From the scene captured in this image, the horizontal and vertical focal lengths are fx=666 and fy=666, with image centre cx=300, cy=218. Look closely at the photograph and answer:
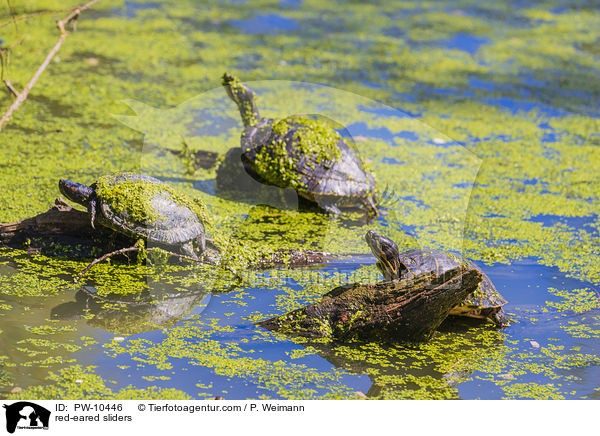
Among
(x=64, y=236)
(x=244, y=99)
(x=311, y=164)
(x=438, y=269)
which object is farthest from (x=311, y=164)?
(x=64, y=236)

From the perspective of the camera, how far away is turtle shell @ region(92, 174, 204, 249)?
3.90 metres

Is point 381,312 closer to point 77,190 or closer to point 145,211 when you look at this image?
point 145,211

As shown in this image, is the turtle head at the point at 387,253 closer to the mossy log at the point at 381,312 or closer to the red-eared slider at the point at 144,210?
the mossy log at the point at 381,312

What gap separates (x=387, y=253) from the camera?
3.64 m

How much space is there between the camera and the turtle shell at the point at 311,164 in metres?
5.05

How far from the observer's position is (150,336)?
3.40 m

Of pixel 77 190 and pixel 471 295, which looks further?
pixel 77 190

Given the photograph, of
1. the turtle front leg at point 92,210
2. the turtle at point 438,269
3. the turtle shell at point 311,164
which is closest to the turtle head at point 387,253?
the turtle at point 438,269

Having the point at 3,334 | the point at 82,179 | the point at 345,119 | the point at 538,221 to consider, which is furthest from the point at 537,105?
the point at 3,334

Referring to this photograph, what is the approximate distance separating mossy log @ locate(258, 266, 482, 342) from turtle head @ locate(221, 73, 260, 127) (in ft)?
8.41

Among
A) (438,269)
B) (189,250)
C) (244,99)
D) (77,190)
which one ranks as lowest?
(189,250)
